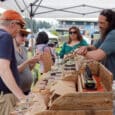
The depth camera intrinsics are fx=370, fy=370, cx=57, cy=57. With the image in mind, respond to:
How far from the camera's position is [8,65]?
247cm

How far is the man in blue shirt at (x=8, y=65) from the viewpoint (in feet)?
8.02

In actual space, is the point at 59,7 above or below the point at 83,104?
below

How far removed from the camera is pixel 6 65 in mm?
2459

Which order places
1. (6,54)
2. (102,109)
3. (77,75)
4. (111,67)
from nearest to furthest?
(102,109) → (77,75) → (6,54) → (111,67)

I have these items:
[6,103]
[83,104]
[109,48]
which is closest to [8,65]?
[6,103]

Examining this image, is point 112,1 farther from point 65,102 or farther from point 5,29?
point 65,102

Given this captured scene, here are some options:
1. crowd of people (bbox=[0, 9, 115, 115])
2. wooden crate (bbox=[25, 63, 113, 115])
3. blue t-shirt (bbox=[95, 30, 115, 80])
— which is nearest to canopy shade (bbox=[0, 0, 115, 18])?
crowd of people (bbox=[0, 9, 115, 115])

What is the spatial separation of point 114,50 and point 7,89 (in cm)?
86

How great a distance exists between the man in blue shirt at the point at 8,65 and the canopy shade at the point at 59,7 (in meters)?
4.76

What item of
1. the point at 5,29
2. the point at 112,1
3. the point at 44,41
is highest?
the point at 5,29

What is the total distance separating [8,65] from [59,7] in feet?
21.1

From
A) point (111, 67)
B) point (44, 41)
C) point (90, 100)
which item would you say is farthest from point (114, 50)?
point (44, 41)

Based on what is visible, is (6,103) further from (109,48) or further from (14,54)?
(109,48)

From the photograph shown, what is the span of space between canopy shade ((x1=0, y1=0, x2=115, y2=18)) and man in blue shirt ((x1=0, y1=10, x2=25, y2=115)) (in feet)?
15.6
